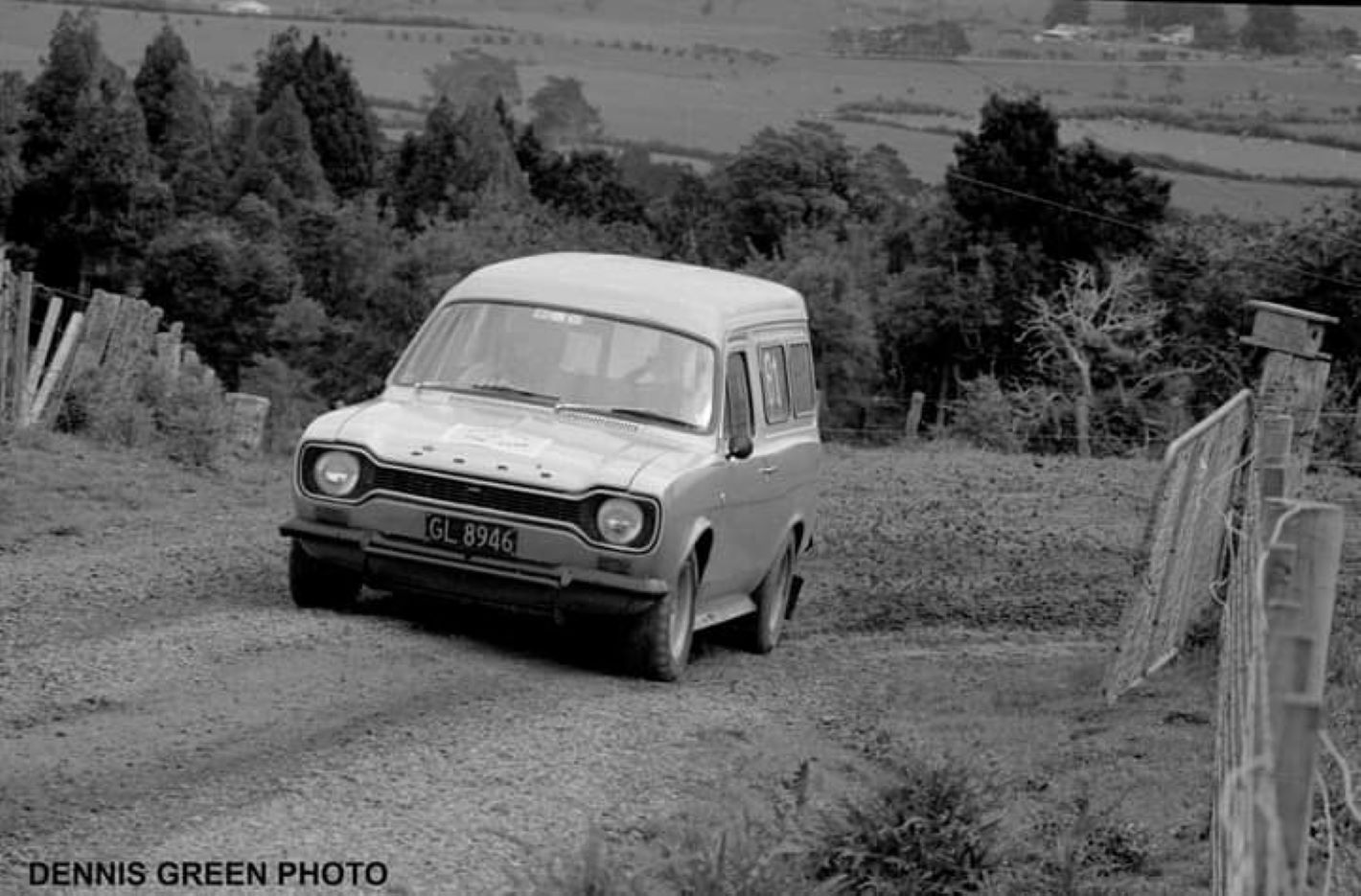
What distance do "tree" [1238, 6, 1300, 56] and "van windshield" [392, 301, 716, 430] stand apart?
62.4 meters

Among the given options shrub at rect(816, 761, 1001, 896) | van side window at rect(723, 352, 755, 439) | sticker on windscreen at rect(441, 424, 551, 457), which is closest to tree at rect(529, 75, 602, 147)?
van side window at rect(723, 352, 755, 439)

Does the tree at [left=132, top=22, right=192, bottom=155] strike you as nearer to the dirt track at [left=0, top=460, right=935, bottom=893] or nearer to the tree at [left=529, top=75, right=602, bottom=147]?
the tree at [left=529, top=75, right=602, bottom=147]

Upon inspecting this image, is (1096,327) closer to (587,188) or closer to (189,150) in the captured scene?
(587,188)

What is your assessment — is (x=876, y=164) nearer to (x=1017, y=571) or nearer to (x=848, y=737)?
(x=1017, y=571)

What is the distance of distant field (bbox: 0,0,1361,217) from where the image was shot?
85.3 meters

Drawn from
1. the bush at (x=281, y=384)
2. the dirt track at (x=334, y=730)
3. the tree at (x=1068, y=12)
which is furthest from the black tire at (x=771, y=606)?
the tree at (x=1068, y=12)

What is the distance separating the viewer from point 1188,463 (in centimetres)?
1114

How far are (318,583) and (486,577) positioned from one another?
1101mm

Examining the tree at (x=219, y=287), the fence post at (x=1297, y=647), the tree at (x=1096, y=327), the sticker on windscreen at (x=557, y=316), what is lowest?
the tree at (x=219, y=287)

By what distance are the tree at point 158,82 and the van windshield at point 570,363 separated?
3399 inches

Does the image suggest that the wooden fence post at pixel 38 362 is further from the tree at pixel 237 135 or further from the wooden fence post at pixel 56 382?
the tree at pixel 237 135

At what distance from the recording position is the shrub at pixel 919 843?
7645mm

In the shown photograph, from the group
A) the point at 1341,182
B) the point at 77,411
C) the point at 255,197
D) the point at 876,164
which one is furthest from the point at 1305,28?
the point at 77,411

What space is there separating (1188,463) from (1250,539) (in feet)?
8.21
